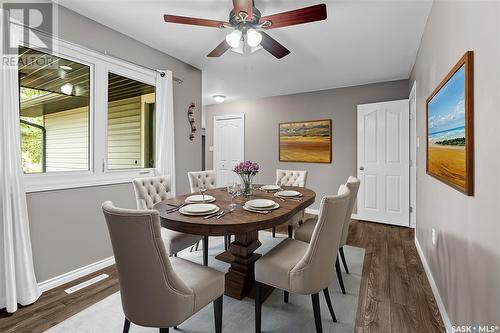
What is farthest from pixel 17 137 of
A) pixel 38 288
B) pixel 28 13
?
pixel 38 288

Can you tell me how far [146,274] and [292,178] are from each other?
108 inches

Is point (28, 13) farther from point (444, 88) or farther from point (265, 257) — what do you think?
point (444, 88)

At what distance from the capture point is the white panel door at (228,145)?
19.3 ft

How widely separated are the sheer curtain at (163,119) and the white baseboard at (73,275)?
106 cm

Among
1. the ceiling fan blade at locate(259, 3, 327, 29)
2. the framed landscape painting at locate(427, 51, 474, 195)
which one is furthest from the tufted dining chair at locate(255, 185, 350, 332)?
the ceiling fan blade at locate(259, 3, 327, 29)

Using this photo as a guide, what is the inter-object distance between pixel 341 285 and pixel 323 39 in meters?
2.58

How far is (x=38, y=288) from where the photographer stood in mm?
2033

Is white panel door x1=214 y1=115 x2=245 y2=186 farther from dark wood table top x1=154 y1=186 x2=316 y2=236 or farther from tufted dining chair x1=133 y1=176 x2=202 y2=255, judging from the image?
dark wood table top x1=154 y1=186 x2=316 y2=236

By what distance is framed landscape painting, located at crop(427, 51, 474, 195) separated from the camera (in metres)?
1.23

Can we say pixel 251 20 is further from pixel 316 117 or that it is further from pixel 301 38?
pixel 316 117

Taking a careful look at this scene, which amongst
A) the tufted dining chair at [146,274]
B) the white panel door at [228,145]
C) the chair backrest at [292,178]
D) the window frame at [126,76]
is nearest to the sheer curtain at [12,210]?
the window frame at [126,76]

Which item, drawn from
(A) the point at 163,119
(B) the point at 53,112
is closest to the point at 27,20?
(B) the point at 53,112

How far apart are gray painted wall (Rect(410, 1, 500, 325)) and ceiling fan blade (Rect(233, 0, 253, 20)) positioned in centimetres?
129
